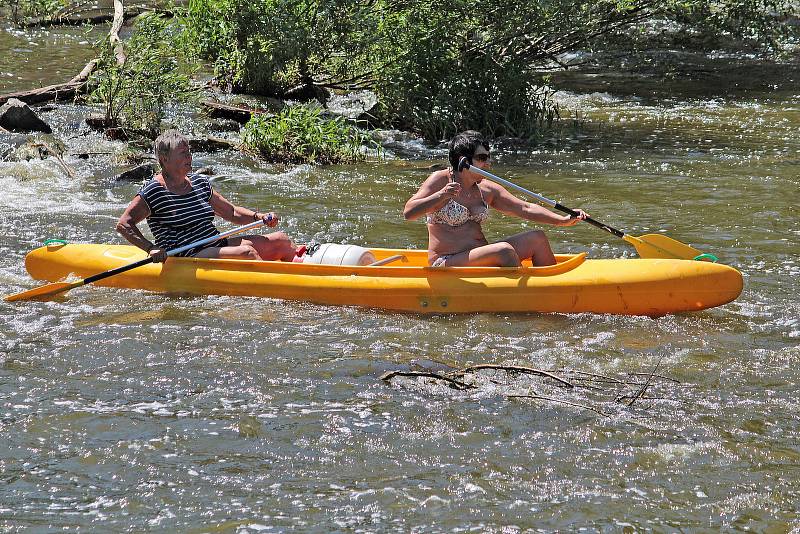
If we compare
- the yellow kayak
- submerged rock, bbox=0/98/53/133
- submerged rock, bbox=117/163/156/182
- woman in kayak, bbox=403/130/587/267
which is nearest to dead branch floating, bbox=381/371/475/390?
the yellow kayak

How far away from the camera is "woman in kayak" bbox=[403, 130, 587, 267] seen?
567cm

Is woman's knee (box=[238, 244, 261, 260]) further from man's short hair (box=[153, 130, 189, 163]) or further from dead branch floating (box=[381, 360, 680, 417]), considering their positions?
dead branch floating (box=[381, 360, 680, 417])

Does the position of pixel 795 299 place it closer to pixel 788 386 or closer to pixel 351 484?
pixel 788 386

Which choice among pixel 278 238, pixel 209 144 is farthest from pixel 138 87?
pixel 278 238

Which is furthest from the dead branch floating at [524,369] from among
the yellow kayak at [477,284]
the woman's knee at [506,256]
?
the woman's knee at [506,256]

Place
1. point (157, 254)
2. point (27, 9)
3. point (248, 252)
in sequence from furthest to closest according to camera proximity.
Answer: point (27, 9) < point (248, 252) < point (157, 254)

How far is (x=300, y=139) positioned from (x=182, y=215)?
13.2 ft

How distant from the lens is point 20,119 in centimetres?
1042

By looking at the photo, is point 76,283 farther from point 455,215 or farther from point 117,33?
point 117,33

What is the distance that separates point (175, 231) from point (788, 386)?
137 inches

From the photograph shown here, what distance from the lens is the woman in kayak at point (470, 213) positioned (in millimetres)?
5672

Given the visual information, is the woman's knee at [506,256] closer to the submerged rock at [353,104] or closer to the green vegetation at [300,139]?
the green vegetation at [300,139]

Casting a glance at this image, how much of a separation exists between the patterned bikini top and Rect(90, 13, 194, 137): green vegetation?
5.48 metres

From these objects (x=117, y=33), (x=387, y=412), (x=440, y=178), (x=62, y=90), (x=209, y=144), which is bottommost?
(x=387, y=412)
